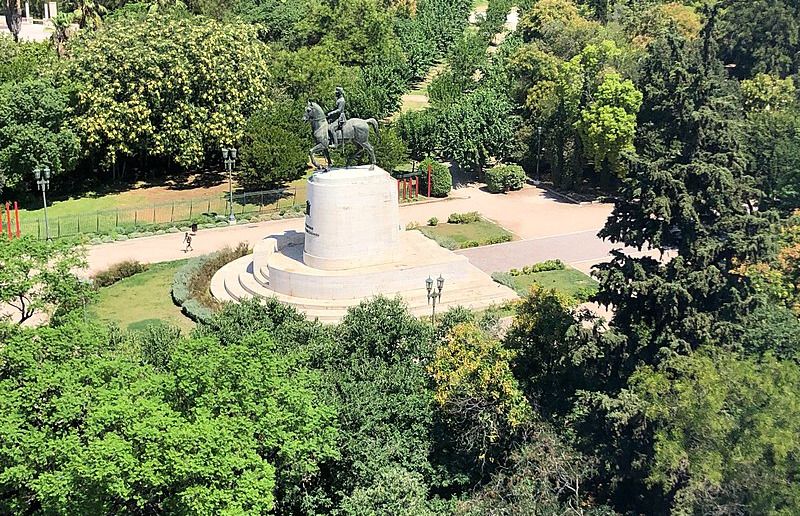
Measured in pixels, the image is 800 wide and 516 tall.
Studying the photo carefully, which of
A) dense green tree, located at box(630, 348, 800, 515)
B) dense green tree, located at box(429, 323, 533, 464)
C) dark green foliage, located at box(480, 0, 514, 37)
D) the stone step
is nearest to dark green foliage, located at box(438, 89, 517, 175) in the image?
the stone step

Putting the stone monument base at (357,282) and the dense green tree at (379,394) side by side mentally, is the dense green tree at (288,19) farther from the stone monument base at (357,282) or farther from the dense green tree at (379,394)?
the dense green tree at (379,394)

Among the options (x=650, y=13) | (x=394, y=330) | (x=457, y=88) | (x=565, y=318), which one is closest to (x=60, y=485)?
(x=394, y=330)

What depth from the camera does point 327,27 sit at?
77625mm

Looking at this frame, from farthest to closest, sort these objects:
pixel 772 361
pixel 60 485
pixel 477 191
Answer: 1. pixel 477 191
2. pixel 772 361
3. pixel 60 485

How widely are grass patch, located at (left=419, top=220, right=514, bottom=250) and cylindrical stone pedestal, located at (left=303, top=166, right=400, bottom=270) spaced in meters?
7.28

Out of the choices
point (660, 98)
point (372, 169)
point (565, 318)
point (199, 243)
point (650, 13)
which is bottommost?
point (199, 243)

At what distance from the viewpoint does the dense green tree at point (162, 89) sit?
50375 millimetres

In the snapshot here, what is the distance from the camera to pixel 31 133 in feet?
156

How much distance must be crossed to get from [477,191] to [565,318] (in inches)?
1284

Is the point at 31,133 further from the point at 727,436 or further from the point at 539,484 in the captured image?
the point at 727,436

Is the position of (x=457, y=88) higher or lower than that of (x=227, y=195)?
higher

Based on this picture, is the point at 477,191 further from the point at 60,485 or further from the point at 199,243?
the point at 60,485

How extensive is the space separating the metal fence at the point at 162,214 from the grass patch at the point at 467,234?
1033cm

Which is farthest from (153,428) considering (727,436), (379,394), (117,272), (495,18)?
(495,18)
